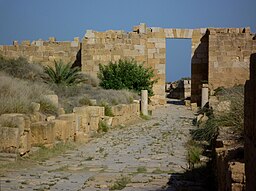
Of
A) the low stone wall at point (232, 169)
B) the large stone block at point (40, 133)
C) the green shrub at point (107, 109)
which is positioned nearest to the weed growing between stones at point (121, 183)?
the low stone wall at point (232, 169)

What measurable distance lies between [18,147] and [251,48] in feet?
57.2

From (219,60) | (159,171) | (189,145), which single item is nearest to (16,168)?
(159,171)

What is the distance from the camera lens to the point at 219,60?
2266 centimetres

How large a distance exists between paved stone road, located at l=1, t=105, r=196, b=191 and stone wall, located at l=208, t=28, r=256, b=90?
1060cm

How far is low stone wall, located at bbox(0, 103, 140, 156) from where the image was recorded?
7.84m

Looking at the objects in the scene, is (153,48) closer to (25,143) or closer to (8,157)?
(25,143)

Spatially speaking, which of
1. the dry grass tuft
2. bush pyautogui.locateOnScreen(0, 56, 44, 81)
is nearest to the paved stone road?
the dry grass tuft

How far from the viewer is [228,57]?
22.7m

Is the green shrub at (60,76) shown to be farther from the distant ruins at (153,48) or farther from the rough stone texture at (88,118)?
the distant ruins at (153,48)

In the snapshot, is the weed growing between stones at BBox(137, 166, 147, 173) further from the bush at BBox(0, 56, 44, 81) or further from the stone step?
the bush at BBox(0, 56, 44, 81)

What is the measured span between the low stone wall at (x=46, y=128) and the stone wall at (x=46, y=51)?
41.6ft

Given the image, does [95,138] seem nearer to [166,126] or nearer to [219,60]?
[166,126]

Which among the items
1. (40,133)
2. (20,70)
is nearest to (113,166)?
(40,133)

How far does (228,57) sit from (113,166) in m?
A: 16.3
